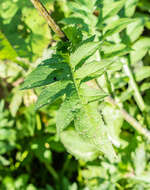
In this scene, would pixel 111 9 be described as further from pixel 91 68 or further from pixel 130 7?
pixel 91 68

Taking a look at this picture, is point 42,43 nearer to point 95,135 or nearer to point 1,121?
point 1,121

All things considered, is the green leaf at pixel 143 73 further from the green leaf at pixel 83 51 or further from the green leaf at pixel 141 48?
the green leaf at pixel 83 51

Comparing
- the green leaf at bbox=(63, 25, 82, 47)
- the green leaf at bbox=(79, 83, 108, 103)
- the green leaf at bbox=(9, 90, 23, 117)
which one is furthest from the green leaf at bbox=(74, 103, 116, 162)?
the green leaf at bbox=(9, 90, 23, 117)

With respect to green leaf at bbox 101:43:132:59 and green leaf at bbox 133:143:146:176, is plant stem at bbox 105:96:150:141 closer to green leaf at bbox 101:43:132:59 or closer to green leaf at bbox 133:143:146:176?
green leaf at bbox 133:143:146:176

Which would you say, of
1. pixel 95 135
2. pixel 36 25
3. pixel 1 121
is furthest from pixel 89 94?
pixel 36 25

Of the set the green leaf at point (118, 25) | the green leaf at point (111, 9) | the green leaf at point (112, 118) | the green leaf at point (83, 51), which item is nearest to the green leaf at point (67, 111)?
the green leaf at point (83, 51)

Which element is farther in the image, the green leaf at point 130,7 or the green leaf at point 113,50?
the green leaf at point 130,7
